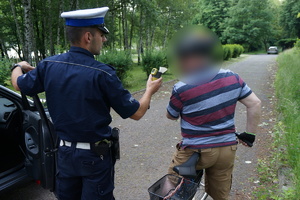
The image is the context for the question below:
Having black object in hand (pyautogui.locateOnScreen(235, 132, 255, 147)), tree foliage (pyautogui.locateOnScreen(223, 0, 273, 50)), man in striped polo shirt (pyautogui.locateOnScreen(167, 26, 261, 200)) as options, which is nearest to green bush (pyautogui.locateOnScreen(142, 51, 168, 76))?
black object in hand (pyautogui.locateOnScreen(235, 132, 255, 147))

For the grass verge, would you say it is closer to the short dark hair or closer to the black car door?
the black car door

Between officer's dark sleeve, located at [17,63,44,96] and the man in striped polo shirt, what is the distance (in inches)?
40.8

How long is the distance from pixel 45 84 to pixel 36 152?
3.82 ft

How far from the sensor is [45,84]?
5.98ft

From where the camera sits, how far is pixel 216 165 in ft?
6.71

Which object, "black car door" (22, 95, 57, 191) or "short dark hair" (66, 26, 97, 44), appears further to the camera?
"black car door" (22, 95, 57, 191)

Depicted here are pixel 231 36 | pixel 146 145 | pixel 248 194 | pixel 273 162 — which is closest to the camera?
pixel 248 194

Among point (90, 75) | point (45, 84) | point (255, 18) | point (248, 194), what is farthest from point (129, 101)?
point (255, 18)

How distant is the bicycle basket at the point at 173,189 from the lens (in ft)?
5.83

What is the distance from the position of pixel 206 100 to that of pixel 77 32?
106 cm

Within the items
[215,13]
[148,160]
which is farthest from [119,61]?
[215,13]

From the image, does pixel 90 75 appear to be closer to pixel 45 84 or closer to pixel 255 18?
pixel 45 84

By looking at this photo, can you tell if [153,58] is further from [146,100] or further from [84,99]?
[84,99]

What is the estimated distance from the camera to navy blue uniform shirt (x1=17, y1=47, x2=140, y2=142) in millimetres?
1734
